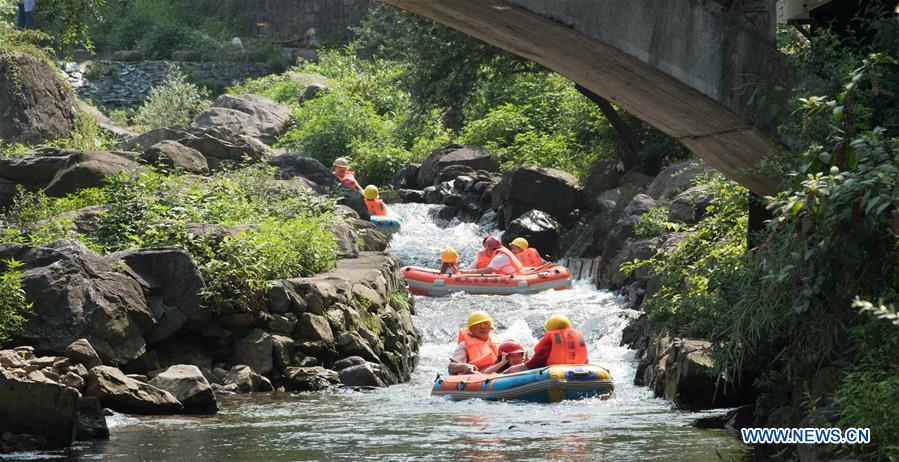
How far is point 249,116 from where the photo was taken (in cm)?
3177

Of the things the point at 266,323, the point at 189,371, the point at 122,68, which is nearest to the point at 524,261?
the point at 266,323

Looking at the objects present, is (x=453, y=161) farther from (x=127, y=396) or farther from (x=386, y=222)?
(x=127, y=396)

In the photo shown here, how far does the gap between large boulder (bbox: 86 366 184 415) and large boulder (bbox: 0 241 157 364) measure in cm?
68

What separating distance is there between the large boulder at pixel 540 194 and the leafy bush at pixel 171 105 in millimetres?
11438

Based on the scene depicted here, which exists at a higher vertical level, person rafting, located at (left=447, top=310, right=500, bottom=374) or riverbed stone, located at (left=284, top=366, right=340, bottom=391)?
person rafting, located at (left=447, top=310, right=500, bottom=374)

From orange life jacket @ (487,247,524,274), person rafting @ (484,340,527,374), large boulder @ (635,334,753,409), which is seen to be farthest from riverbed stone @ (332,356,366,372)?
orange life jacket @ (487,247,524,274)

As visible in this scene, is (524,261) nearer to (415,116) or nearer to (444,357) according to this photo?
(444,357)

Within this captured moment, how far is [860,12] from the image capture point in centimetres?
766

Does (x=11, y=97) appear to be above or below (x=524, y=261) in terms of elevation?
above

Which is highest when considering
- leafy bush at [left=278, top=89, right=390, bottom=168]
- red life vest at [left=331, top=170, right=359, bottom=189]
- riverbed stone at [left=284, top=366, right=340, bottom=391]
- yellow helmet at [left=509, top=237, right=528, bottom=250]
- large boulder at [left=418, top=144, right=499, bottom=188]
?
leafy bush at [left=278, top=89, right=390, bottom=168]

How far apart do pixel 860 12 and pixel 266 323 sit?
7.19m

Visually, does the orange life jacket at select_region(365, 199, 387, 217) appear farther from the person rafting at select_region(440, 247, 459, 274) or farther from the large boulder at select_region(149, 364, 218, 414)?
the large boulder at select_region(149, 364, 218, 414)

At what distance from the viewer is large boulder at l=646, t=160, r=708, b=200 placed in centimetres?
1773

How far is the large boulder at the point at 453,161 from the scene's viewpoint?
2689 centimetres
